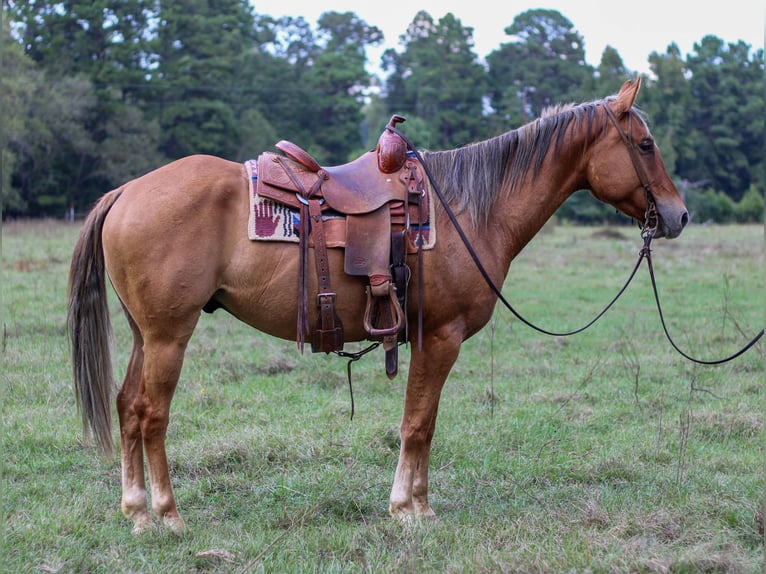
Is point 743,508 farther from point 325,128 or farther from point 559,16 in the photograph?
point 559,16

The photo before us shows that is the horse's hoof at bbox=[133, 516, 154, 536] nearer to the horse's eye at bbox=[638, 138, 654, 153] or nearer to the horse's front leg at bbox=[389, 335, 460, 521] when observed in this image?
the horse's front leg at bbox=[389, 335, 460, 521]

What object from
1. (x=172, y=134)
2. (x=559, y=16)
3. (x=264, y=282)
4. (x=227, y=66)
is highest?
(x=559, y=16)

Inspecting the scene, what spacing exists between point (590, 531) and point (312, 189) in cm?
225

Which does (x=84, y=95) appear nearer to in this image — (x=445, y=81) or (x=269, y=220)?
(x=445, y=81)

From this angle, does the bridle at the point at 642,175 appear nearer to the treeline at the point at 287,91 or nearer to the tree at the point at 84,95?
the treeline at the point at 287,91

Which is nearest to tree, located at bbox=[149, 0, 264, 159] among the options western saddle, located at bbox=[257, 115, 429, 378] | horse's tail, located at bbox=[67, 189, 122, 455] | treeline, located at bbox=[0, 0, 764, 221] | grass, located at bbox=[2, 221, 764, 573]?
treeline, located at bbox=[0, 0, 764, 221]

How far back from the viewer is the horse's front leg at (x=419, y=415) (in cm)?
400

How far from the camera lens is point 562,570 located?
320 centimetres

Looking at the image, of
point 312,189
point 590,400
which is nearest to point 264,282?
point 312,189

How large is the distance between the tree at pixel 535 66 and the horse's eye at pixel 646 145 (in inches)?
1455

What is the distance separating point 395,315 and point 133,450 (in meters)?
1.61

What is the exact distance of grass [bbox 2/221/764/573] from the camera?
345 centimetres

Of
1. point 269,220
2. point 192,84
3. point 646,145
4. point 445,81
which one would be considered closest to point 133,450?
point 269,220

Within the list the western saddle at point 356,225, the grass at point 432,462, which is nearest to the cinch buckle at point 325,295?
the western saddle at point 356,225
